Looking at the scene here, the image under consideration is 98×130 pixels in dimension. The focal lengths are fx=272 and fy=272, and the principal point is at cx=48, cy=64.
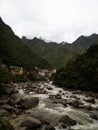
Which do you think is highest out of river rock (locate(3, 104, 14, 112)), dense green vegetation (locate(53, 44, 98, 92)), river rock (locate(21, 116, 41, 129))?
dense green vegetation (locate(53, 44, 98, 92))

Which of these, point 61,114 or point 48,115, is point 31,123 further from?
point 61,114

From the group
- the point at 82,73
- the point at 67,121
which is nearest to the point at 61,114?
the point at 67,121

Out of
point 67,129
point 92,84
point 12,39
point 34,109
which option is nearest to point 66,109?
point 34,109

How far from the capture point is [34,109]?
43250 mm

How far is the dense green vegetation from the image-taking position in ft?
250

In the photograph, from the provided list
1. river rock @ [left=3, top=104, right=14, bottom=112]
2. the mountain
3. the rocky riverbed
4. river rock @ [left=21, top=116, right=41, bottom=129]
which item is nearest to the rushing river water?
the rocky riverbed

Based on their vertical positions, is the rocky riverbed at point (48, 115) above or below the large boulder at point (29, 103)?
below

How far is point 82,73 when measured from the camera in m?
81.6

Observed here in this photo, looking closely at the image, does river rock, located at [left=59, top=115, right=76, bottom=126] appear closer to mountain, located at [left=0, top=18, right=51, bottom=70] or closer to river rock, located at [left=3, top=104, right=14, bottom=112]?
river rock, located at [left=3, top=104, right=14, bottom=112]

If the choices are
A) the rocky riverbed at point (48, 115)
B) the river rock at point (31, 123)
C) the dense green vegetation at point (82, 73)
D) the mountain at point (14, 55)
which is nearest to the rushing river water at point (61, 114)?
the rocky riverbed at point (48, 115)

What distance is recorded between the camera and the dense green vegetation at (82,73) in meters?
76.3

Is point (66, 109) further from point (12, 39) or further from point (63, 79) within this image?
point (12, 39)

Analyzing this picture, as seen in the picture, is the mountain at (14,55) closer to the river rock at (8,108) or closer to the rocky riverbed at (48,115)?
the rocky riverbed at (48,115)

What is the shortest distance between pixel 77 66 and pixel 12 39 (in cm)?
10650
